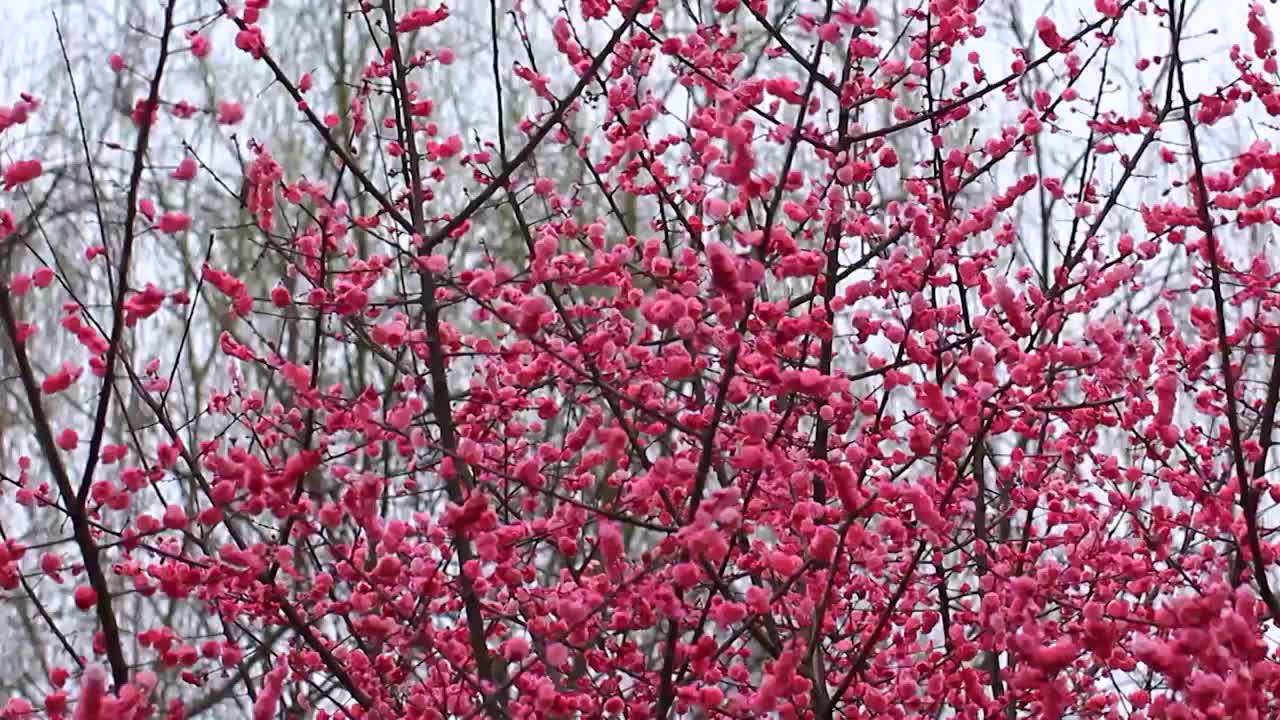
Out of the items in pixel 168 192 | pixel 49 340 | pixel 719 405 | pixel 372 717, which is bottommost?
pixel 372 717

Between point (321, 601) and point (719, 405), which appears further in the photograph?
point (321, 601)

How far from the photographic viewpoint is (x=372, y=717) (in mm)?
2287

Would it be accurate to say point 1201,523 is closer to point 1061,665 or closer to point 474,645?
point 1061,665

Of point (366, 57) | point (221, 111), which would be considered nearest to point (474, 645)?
point (221, 111)

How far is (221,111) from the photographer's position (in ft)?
7.65

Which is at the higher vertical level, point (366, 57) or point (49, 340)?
point (366, 57)

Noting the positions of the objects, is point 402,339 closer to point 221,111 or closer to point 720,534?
point 221,111

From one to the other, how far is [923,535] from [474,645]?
0.84m

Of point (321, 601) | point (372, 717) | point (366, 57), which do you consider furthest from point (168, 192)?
point (372, 717)

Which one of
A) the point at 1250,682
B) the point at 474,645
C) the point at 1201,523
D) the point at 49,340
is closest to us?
the point at 1250,682

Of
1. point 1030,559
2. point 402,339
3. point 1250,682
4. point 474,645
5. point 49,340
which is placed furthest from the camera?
point 49,340

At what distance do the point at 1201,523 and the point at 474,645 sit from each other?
4.79ft

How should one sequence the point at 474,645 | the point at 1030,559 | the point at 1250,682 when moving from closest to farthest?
the point at 1250,682 < the point at 474,645 < the point at 1030,559

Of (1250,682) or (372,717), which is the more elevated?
(372,717)
